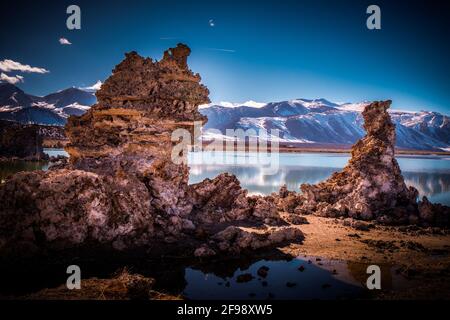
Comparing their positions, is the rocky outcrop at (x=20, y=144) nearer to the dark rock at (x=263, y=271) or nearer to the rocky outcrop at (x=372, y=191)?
the rocky outcrop at (x=372, y=191)

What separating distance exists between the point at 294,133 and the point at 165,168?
171 metres

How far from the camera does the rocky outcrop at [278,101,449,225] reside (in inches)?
600

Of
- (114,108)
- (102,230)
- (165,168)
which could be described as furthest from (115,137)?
(102,230)

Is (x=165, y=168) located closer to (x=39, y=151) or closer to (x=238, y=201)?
(x=238, y=201)

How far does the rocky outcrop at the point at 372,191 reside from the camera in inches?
600

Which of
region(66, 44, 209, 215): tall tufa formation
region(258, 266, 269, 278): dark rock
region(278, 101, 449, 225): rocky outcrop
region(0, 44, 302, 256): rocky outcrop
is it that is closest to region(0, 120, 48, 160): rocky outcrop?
region(66, 44, 209, 215): tall tufa formation

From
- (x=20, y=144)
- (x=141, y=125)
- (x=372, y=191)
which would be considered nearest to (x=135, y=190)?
(x=141, y=125)

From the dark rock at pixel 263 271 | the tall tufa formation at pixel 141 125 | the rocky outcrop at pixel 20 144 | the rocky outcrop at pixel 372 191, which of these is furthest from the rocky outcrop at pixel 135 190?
the rocky outcrop at pixel 20 144

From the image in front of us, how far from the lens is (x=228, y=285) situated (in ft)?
26.5

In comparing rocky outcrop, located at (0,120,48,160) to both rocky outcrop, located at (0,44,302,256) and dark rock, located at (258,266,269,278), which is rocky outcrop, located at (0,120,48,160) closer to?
rocky outcrop, located at (0,44,302,256)

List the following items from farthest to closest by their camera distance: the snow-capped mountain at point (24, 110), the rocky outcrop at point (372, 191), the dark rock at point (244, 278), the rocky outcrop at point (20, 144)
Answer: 1. the snow-capped mountain at point (24, 110)
2. the rocky outcrop at point (20, 144)
3. the rocky outcrop at point (372, 191)
4. the dark rock at point (244, 278)

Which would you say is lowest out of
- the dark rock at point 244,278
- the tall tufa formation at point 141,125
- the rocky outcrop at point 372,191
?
the dark rock at point 244,278

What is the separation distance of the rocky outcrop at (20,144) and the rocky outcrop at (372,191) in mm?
44600

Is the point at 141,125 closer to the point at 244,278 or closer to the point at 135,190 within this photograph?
the point at 135,190
